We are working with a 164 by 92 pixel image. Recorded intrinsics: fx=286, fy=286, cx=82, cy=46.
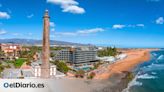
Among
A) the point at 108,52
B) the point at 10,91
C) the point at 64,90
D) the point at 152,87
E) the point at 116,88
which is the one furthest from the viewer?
the point at 108,52

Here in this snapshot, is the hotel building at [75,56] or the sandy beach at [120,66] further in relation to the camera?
the hotel building at [75,56]

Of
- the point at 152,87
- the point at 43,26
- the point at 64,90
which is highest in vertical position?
the point at 43,26

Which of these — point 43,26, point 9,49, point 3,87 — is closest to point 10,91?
point 3,87

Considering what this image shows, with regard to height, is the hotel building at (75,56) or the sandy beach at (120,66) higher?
the hotel building at (75,56)

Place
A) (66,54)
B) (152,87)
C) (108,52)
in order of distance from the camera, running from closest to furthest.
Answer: (152,87), (66,54), (108,52)

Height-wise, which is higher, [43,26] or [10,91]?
[43,26]

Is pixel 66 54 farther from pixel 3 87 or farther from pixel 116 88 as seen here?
pixel 3 87

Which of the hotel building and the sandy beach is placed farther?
the hotel building

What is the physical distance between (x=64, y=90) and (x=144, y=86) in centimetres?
1050

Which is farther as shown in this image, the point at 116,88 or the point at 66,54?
the point at 66,54

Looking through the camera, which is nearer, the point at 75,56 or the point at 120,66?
the point at 75,56

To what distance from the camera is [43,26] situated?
12477mm

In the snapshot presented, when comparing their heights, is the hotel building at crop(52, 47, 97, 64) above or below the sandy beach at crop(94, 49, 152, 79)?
above

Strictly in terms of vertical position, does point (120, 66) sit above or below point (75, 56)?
below
